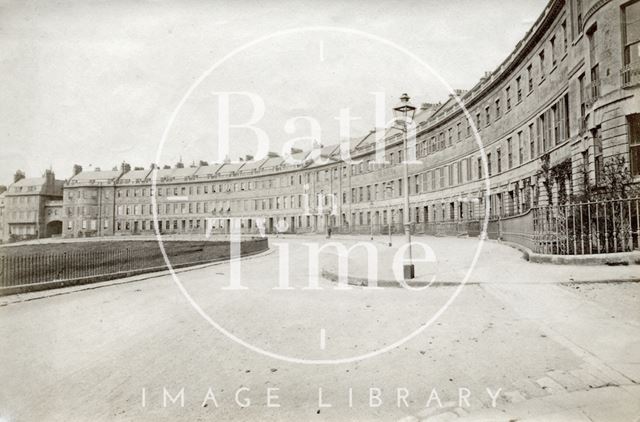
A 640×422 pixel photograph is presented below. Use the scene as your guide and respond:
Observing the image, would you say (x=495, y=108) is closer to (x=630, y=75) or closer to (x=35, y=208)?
(x=630, y=75)

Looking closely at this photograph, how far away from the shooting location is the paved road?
3412 millimetres

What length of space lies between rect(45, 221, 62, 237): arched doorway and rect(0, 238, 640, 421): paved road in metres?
85.7

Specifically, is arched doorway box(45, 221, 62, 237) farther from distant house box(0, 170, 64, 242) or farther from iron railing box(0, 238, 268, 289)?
iron railing box(0, 238, 268, 289)

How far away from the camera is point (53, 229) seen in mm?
79188

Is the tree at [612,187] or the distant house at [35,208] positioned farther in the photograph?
the distant house at [35,208]

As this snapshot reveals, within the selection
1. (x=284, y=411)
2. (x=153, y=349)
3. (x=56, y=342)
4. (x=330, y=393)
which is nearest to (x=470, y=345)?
(x=330, y=393)

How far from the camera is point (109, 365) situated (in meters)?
4.38

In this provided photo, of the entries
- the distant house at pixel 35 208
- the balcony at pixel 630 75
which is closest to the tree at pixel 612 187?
the balcony at pixel 630 75

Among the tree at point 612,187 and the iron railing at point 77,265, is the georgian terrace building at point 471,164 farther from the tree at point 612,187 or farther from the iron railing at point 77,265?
the iron railing at point 77,265

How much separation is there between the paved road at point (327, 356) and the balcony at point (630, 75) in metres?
8.90

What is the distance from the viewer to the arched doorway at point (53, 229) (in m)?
78.2

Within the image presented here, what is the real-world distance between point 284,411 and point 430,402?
1.27 metres

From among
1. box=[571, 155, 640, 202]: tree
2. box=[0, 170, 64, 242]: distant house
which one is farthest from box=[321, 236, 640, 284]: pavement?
box=[0, 170, 64, 242]: distant house

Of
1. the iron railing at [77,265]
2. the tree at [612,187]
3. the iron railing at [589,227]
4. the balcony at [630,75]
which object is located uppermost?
the balcony at [630,75]
